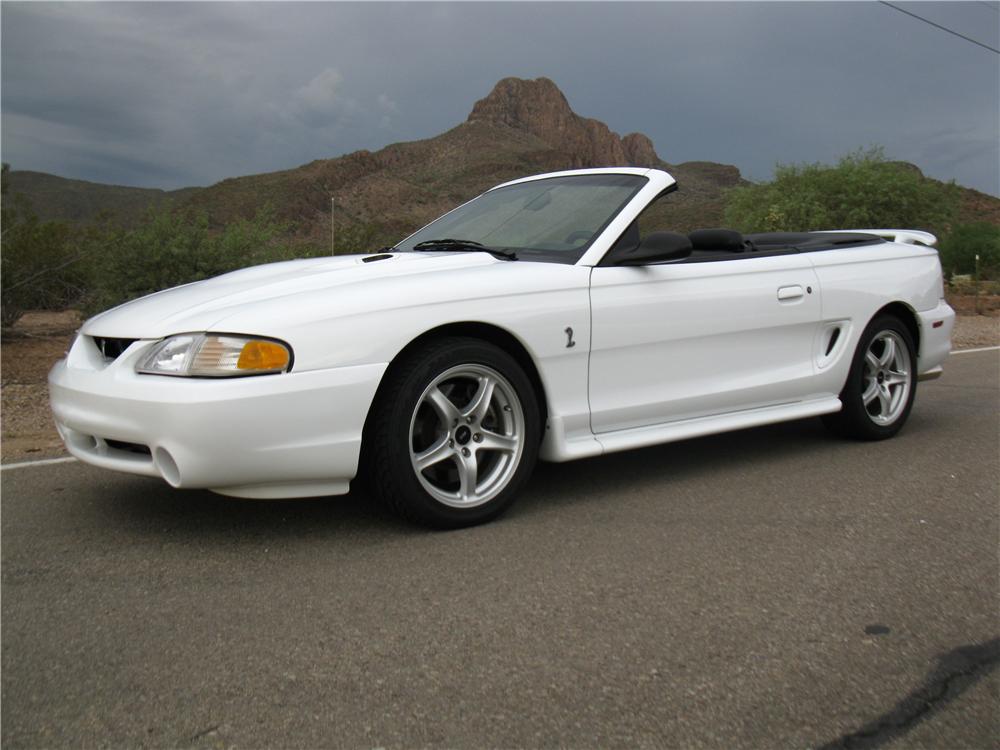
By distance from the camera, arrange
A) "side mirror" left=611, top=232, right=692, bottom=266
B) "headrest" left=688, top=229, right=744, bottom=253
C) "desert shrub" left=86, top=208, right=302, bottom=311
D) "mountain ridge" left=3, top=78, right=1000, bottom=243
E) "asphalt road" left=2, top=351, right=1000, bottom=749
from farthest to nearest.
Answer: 1. "mountain ridge" left=3, top=78, right=1000, bottom=243
2. "desert shrub" left=86, top=208, right=302, bottom=311
3. "headrest" left=688, top=229, right=744, bottom=253
4. "side mirror" left=611, top=232, right=692, bottom=266
5. "asphalt road" left=2, top=351, right=1000, bottom=749

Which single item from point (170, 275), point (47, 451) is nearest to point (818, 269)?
point (47, 451)

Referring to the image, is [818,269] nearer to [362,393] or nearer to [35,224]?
[362,393]

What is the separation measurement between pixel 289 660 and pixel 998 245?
35.0 m

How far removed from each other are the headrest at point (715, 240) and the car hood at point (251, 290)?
3.81 ft

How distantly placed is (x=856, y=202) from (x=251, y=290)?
1198 inches

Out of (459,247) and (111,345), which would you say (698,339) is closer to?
(459,247)

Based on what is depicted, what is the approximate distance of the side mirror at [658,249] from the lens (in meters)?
4.36

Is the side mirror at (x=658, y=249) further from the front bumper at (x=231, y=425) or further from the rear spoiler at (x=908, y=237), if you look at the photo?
the rear spoiler at (x=908, y=237)

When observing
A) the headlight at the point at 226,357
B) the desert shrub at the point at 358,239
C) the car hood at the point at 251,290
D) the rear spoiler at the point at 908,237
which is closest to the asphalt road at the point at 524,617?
the headlight at the point at 226,357

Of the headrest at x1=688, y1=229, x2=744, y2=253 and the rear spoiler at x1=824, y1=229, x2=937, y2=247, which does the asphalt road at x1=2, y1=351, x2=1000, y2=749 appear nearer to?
the headrest at x1=688, y1=229, x2=744, y2=253

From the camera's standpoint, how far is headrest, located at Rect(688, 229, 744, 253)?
16.4 ft

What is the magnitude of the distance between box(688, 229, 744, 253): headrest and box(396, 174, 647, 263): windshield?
0.43 m

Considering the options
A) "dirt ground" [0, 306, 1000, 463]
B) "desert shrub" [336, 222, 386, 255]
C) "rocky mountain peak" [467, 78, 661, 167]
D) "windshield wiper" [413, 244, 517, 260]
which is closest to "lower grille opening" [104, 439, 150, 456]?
"windshield wiper" [413, 244, 517, 260]

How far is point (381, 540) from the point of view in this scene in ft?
12.6
